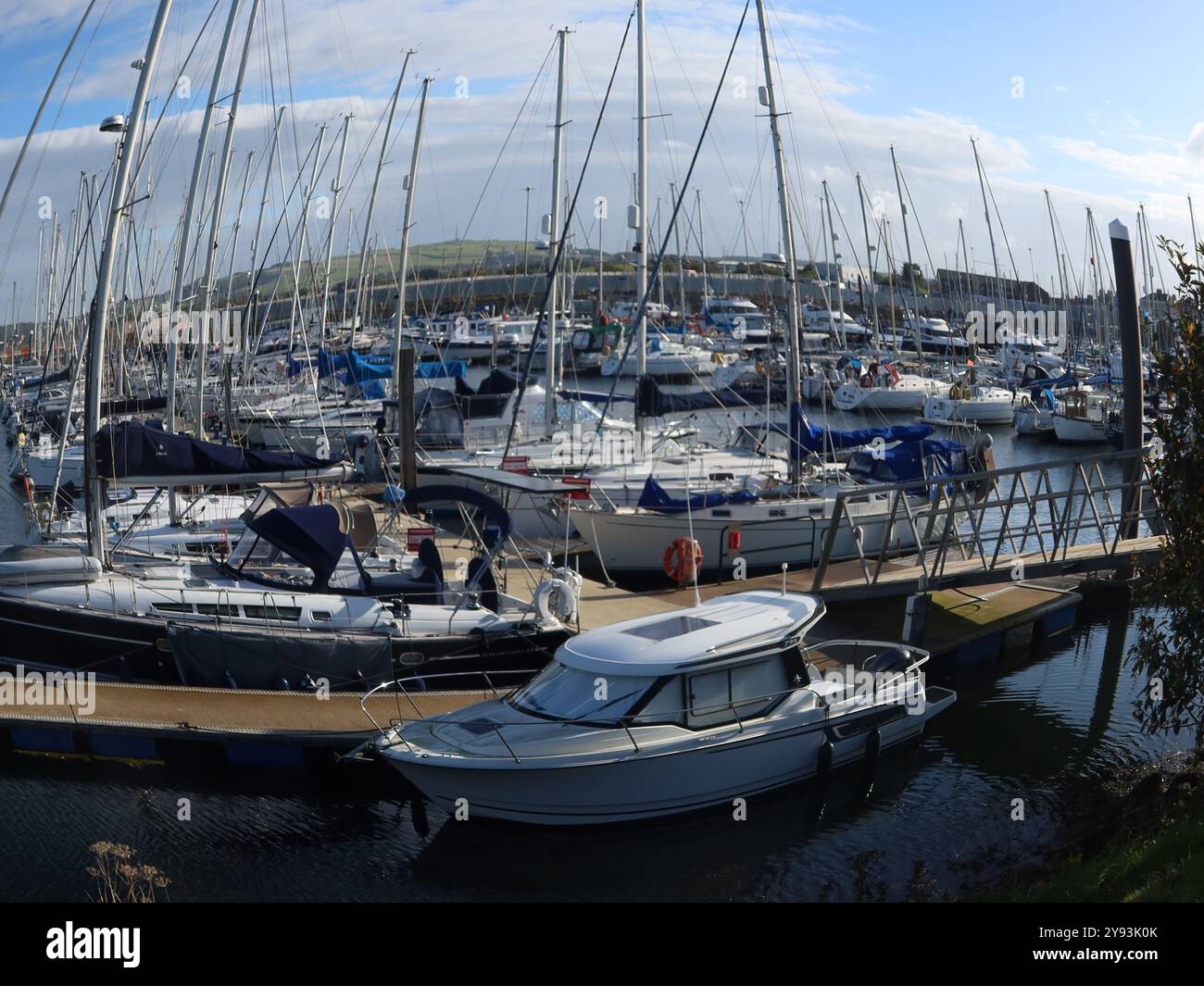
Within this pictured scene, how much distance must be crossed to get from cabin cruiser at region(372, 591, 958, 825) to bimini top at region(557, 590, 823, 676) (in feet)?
0.07

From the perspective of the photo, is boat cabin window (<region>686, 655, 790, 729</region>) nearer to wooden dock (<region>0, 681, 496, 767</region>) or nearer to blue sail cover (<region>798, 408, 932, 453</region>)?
wooden dock (<region>0, 681, 496, 767</region>)

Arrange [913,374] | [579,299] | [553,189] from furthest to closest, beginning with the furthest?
[579,299] < [913,374] < [553,189]

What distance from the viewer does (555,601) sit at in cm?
A: 1855

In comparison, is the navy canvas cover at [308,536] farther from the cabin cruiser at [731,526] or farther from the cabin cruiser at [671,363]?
the cabin cruiser at [671,363]

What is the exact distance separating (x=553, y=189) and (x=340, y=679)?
2183 cm

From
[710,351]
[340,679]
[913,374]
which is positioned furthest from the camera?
[710,351]

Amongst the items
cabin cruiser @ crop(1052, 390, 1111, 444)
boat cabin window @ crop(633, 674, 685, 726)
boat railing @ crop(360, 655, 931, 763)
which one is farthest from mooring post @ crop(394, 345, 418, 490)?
cabin cruiser @ crop(1052, 390, 1111, 444)

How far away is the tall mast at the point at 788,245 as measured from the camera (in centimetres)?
2672

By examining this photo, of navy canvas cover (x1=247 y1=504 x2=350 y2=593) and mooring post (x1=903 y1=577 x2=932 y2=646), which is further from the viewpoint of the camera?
mooring post (x1=903 y1=577 x2=932 y2=646)

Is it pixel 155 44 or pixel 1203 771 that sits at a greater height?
pixel 155 44

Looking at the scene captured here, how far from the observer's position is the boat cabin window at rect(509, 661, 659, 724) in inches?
560
